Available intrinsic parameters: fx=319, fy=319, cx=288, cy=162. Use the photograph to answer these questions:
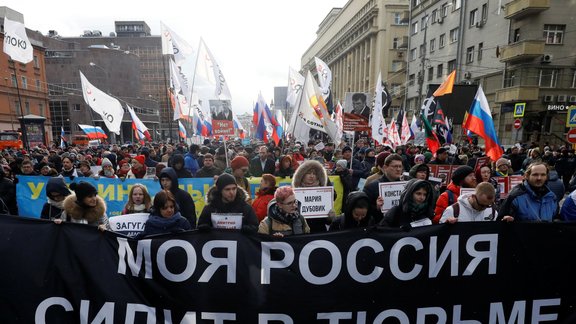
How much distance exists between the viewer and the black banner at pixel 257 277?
2.55m

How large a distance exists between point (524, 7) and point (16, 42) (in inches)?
1171

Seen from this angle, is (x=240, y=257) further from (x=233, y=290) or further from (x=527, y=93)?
(x=527, y=93)

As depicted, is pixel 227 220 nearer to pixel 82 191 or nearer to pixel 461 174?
pixel 82 191

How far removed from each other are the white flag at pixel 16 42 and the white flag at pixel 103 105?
70.3 inches

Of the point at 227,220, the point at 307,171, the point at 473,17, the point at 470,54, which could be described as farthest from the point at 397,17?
the point at 227,220

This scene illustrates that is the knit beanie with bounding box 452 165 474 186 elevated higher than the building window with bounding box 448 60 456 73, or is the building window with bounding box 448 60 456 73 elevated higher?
the building window with bounding box 448 60 456 73

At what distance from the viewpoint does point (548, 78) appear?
23.6 metres

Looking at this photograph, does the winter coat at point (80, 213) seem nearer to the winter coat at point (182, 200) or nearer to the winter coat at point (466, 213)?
the winter coat at point (182, 200)

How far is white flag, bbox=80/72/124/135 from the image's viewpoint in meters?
12.0

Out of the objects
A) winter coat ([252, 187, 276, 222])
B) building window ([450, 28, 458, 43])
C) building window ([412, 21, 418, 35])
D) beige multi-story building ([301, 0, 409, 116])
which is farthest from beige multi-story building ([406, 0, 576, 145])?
winter coat ([252, 187, 276, 222])

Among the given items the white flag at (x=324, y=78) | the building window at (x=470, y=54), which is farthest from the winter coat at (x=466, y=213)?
the building window at (x=470, y=54)

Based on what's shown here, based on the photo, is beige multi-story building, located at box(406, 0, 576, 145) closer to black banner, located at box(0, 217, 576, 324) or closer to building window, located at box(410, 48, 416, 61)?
building window, located at box(410, 48, 416, 61)

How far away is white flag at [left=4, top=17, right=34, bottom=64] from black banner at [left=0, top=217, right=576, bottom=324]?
11.5m

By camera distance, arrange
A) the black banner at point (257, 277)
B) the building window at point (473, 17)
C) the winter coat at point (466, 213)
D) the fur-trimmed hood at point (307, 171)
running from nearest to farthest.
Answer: the black banner at point (257, 277) < the winter coat at point (466, 213) < the fur-trimmed hood at point (307, 171) < the building window at point (473, 17)
